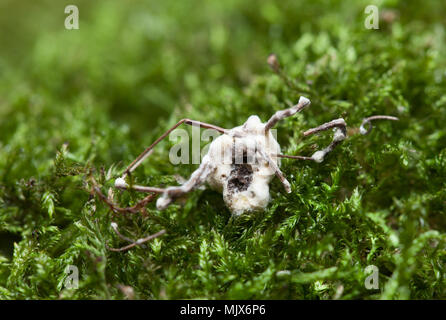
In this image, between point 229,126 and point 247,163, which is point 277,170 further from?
point 229,126

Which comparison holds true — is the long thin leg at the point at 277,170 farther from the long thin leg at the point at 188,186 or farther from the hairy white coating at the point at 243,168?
the long thin leg at the point at 188,186

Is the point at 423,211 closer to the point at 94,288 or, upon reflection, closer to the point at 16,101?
the point at 94,288

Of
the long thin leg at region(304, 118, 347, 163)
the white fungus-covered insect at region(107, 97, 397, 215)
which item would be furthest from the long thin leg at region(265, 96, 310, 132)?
the long thin leg at region(304, 118, 347, 163)

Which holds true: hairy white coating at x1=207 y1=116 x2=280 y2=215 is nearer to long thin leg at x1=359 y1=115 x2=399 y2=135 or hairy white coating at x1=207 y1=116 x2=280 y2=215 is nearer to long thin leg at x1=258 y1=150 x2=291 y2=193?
long thin leg at x1=258 y1=150 x2=291 y2=193

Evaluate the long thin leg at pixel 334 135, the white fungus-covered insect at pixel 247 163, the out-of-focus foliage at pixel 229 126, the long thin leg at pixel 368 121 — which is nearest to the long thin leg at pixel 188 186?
the white fungus-covered insect at pixel 247 163

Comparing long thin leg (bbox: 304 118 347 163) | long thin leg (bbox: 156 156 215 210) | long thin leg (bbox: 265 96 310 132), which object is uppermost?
long thin leg (bbox: 265 96 310 132)

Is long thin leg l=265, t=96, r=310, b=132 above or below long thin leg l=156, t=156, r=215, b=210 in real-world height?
above
